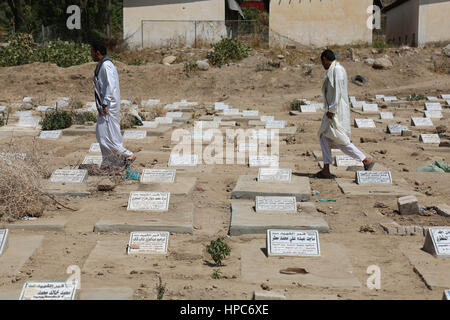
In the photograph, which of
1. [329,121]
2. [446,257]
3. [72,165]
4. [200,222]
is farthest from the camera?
[72,165]

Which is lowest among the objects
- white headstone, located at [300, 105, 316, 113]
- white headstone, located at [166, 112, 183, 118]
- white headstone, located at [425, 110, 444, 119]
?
white headstone, located at [300, 105, 316, 113]

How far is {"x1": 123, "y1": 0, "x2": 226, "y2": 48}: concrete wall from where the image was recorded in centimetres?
2584

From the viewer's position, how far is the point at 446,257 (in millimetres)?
4859

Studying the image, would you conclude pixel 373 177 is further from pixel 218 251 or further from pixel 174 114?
pixel 174 114

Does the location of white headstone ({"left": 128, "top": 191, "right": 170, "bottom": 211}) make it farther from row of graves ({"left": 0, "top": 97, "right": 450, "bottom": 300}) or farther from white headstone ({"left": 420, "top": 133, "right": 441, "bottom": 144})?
white headstone ({"left": 420, "top": 133, "right": 441, "bottom": 144})

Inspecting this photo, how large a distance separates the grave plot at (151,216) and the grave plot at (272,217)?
1.52ft

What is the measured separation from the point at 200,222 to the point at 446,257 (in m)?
2.35

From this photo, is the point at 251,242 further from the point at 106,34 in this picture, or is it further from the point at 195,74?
the point at 106,34

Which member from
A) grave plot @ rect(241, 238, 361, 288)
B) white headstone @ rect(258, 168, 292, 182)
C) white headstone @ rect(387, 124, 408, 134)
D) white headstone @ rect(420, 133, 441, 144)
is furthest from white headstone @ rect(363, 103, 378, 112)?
grave plot @ rect(241, 238, 361, 288)

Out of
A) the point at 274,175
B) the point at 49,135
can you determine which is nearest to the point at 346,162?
the point at 274,175

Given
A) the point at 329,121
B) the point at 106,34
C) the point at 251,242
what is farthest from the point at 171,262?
the point at 106,34

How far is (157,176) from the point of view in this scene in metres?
7.27

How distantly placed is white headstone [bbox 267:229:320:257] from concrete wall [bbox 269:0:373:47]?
2133 cm

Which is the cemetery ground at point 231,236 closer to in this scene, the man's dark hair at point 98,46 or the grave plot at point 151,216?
the grave plot at point 151,216
